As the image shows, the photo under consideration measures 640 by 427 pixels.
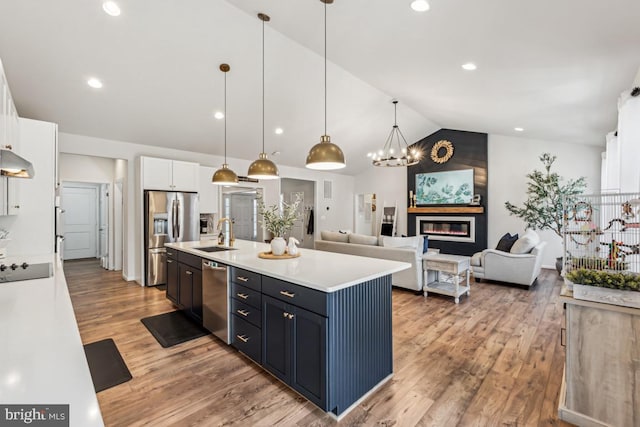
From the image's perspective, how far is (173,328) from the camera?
3355 millimetres

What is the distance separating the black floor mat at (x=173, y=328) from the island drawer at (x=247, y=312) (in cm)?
83

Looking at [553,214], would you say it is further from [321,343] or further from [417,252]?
[321,343]

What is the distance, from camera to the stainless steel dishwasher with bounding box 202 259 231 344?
2.79m

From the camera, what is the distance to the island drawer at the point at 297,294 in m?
1.87

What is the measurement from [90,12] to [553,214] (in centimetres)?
755

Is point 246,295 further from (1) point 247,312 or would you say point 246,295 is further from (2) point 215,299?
(2) point 215,299

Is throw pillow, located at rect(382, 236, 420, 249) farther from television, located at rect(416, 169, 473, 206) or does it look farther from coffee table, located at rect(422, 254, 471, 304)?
television, located at rect(416, 169, 473, 206)

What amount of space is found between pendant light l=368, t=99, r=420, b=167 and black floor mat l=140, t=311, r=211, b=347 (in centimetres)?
447

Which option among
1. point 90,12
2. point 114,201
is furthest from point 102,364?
point 114,201

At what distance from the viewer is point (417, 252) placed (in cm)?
450

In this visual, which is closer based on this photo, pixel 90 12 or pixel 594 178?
pixel 90 12

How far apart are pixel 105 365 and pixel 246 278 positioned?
4.78 feet

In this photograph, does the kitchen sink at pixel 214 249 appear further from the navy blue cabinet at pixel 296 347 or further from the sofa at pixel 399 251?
the sofa at pixel 399 251

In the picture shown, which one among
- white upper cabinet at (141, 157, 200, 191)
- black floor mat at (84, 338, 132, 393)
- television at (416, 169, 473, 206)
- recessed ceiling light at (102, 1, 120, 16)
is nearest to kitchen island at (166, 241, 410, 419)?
black floor mat at (84, 338, 132, 393)
